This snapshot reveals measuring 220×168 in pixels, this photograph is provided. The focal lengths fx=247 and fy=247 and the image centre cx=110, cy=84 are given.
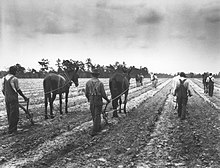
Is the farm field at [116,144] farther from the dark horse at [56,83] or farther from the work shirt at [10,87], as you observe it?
the dark horse at [56,83]

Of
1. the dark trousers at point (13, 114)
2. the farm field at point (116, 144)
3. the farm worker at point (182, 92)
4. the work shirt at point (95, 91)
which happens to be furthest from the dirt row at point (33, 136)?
the farm worker at point (182, 92)

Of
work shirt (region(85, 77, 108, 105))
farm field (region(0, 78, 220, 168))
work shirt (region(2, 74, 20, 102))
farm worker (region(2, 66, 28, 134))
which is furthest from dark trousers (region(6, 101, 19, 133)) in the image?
work shirt (region(85, 77, 108, 105))

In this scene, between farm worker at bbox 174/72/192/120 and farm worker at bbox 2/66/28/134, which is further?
farm worker at bbox 174/72/192/120

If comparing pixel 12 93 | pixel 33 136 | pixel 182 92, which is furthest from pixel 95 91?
pixel 182 92

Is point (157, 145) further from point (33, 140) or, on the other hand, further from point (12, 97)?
point (12, 97)

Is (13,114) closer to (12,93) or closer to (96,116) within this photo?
(12,93)

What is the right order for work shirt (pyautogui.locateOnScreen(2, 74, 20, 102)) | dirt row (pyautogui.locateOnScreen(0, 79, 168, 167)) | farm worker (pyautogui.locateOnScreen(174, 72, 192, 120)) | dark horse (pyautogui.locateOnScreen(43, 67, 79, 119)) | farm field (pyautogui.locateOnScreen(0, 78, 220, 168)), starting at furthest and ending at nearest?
dark horse (pyautogui.locateOnScreen(43, 67, 79, 119)) → farm worker (pyautogui.locateOnScreen(174, 72, 192, 120)) → work shirt (pyautogui.locateOnScreen(2, 74, 20, 102)) → dirt row (pyautogui.locateOnScreen(0, 79, 168, 167)) → farm field (pyautogui.locateOnScreen(0, 78, 220, 168))

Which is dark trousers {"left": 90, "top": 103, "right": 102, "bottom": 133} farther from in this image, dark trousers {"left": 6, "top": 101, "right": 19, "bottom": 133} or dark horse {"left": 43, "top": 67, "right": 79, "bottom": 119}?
dark horse {"left": 43, "top": 67, "right": 79, "bottom": 119}

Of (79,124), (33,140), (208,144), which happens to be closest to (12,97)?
(33,140)

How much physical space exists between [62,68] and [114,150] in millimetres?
8097

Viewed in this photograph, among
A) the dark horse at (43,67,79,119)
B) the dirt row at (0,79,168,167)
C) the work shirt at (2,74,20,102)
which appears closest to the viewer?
the dirt row at (0,79,168,167)

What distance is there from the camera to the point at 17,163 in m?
5.85

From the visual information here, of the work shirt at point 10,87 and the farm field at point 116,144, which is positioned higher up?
the work shirt at point 10,87

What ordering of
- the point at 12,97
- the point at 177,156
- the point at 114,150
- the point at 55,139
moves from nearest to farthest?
the point at 177,156 → the point at 114,150 → the point at 55,139 → the point at 12,97
